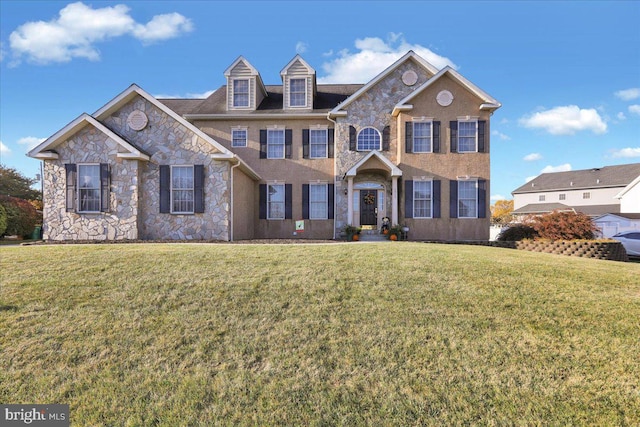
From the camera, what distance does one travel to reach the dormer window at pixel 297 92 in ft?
56.9

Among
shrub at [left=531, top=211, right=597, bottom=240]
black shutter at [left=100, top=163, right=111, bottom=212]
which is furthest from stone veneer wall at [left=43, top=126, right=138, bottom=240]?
shrub at [left=531, top=211, right=597, bottom=240]

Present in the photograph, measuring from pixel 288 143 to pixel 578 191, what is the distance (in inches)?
1662

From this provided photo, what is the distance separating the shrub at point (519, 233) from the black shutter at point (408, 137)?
18.2ft

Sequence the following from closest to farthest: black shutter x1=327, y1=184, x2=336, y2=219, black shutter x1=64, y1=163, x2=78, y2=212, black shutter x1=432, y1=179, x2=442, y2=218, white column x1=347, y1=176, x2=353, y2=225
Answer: black shutter x1=64, y1=163, x2=78, y2=212
white column x1=347, y1=176, x2=353, y2=225
black shutter x1=432, y1=179, x2=442, y2=218
black shutter x1=327, y1=184, x2=336, y2=219

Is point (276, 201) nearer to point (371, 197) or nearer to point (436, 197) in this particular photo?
point (371, 197)

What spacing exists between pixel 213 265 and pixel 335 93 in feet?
48.2

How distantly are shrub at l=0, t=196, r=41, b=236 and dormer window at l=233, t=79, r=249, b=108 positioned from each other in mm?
12392

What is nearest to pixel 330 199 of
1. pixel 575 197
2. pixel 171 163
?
pixel 171 163

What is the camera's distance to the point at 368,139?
16438 millimetres

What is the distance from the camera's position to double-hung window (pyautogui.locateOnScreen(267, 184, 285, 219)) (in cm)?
1697

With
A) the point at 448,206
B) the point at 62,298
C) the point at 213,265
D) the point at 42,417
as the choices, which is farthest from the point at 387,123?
the point at 42,417

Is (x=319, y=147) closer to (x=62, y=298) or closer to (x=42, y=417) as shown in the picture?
(x=62, y=298)

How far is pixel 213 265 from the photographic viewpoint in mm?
7332

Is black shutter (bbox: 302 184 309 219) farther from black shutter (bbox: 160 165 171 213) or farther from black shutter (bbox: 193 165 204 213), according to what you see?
black shutter (bbox: 160 165 171 213)
